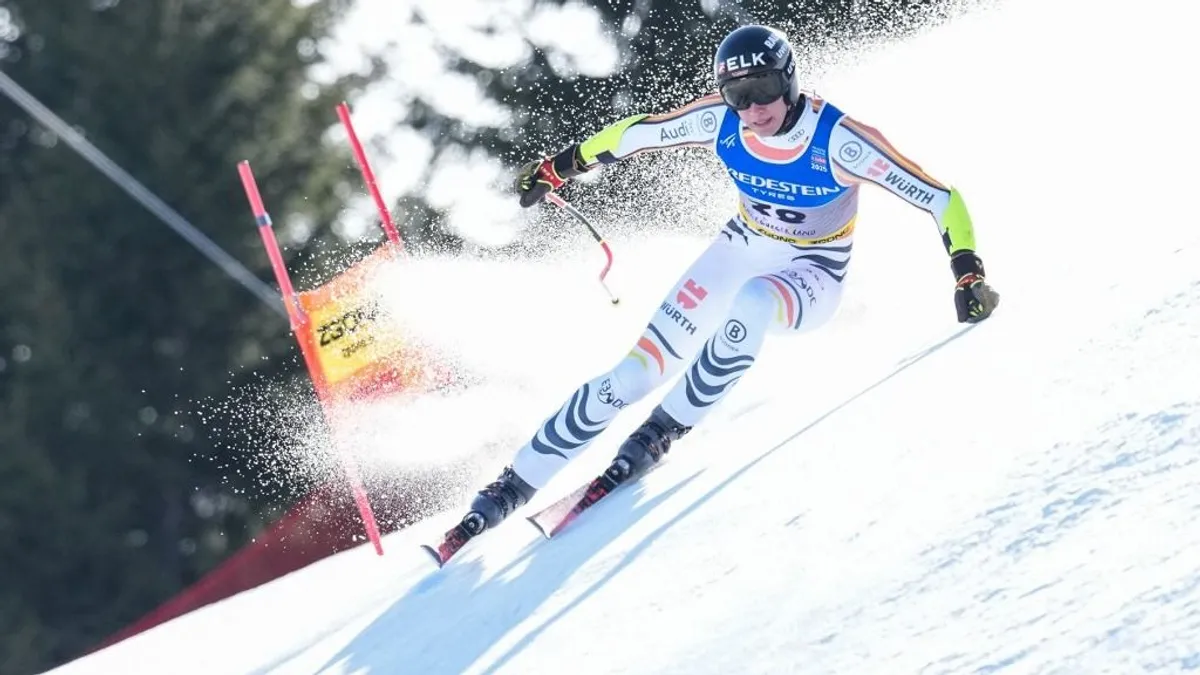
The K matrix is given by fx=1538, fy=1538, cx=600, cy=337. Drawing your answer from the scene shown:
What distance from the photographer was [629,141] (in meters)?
5.16

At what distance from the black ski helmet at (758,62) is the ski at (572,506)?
120 centimetres

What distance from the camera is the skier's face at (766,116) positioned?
4.50 metres

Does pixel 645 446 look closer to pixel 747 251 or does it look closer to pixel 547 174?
pixel 747 251

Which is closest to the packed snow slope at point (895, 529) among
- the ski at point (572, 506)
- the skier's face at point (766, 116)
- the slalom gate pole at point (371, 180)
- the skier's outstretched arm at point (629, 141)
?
the ski at point (572, 506)

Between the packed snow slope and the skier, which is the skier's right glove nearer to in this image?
the skier

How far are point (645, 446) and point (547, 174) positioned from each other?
1180 millimetres

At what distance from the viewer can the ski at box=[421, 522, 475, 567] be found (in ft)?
15.3

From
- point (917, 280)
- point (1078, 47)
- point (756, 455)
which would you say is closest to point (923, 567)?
point (756, 455)

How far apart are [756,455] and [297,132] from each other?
38.2ft

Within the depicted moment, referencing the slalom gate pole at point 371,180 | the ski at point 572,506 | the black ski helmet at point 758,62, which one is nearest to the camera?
the black ski helmet at point 758,62

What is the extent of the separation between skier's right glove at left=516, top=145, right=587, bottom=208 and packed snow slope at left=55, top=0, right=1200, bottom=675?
3.42 ft

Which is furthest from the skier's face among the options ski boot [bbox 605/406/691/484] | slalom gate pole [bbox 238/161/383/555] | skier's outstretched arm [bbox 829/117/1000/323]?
slalom gate pole [bbox 238/161/383/555]

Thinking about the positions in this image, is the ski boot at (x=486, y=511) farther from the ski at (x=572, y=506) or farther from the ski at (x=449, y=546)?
the ski at (x=572, y=506)

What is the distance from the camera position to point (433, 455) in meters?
9.80
